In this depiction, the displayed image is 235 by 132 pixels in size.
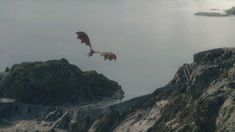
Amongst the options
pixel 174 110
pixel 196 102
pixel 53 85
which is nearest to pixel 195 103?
pixel 196 102

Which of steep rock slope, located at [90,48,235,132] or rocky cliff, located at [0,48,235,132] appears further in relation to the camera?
rocky cliff, located at [0,48,235,132]

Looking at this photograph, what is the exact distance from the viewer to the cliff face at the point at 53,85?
10831 cm

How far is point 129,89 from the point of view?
142250 millimetres

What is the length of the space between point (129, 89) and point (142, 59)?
5847 cm

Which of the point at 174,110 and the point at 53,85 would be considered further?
the point at 53,85

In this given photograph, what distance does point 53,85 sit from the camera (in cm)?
11050

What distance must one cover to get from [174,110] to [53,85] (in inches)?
1425

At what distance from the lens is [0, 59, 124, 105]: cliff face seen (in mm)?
108312

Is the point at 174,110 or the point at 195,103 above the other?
the point at 195,103

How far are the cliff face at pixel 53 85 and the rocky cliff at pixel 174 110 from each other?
523cm

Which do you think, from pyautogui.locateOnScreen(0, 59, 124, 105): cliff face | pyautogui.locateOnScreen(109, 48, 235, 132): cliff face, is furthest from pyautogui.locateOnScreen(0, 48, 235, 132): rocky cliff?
pyautogui.locateOnScreen(0, 59, 124, 105): cliff face

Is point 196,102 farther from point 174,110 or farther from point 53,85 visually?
point 53,85

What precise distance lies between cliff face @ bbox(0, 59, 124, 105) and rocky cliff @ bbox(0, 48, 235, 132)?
523 cm

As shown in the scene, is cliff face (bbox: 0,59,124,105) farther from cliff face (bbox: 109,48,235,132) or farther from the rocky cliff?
cliff face (bbox: 109,48,235,132)
